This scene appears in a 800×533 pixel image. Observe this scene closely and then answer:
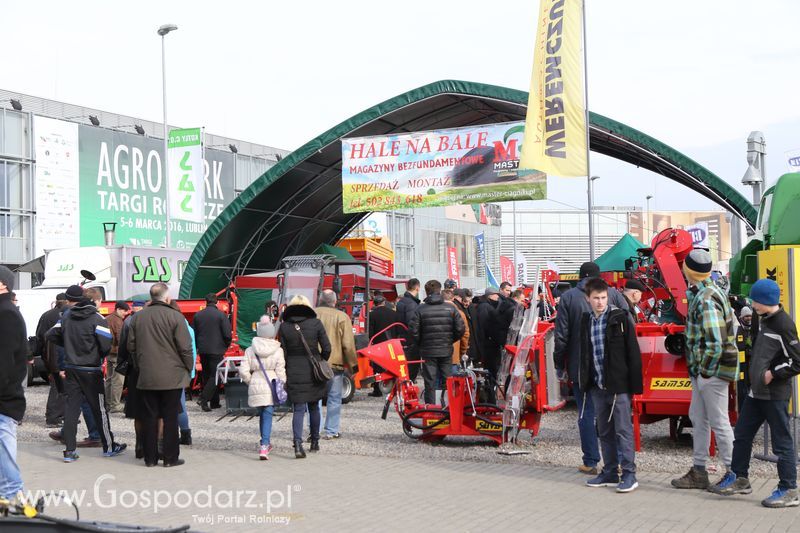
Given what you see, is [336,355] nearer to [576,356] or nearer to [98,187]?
[576,356]

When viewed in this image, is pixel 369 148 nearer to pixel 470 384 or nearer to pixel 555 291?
pixel 555 291

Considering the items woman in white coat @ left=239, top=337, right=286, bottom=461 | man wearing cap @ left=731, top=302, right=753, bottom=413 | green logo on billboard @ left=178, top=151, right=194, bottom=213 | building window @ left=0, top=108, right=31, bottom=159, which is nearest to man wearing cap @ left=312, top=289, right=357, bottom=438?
woman in white coat @ left=239, top=337, right=286, bottom=461

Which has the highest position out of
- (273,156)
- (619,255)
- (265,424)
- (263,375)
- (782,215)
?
(273,156)

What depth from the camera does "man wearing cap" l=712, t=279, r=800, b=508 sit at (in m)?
6.86

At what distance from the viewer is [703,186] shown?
20.9 metres

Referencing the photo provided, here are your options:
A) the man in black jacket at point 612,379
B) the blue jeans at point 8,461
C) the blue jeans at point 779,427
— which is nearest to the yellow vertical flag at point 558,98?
the man in black jacket at point 612,379

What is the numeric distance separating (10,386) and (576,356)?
504 cm

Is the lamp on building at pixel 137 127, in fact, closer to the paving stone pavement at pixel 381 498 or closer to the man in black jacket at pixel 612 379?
the paving stone pavement at pixel 381 498

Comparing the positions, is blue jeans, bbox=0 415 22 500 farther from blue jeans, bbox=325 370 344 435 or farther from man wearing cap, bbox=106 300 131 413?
man wearing cap, bbox=106 300 131 413

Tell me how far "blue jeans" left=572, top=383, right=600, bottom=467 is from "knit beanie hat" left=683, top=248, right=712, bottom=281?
148 cm

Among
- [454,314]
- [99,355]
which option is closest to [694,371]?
[454,314]

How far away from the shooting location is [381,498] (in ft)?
24.8

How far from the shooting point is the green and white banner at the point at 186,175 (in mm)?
25875

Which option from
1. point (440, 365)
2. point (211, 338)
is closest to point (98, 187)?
point (211, 338)
